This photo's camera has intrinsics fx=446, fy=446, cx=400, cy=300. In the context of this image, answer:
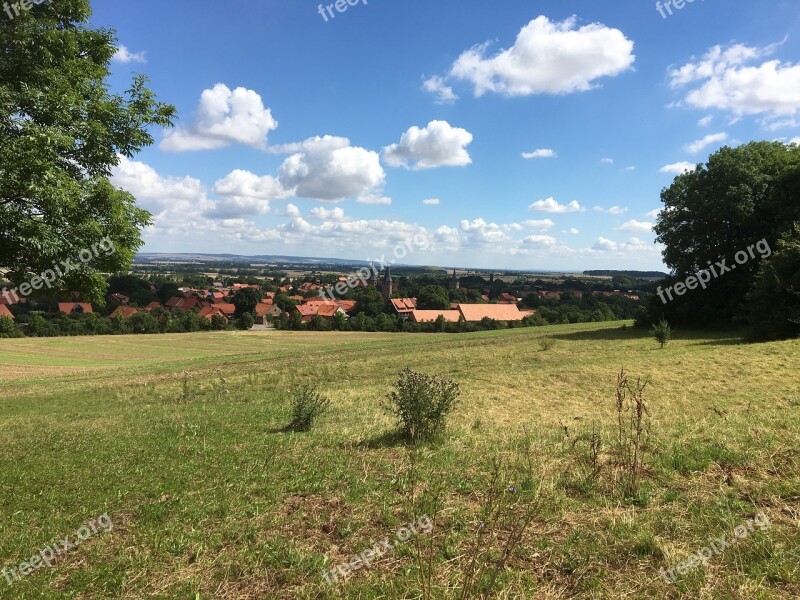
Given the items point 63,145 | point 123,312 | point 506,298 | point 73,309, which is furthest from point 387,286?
point 63,145

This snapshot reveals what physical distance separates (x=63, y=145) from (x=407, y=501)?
6843 millimetres

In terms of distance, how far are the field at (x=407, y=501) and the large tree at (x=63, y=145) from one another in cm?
329

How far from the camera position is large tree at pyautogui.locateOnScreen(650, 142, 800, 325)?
98.2 feet

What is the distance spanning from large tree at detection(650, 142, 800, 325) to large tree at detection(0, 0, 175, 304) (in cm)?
3407

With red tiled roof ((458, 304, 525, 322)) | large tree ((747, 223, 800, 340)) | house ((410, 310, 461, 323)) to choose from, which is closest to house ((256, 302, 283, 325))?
house ((410, 310, 461, 323))

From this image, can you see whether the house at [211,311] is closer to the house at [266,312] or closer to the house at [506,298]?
the house at [266,312]

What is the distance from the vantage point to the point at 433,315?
79000 mm

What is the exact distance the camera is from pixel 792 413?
787cm

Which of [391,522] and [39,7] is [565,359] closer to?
[391,522]

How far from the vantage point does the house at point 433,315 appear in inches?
3007

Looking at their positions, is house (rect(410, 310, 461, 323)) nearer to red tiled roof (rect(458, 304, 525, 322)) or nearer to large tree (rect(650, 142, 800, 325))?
red tiled roof (rect(458, 304, 525, 322))

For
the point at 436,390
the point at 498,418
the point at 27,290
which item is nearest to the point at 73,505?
the point at 27,290

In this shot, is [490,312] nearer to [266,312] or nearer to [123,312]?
[266,312]

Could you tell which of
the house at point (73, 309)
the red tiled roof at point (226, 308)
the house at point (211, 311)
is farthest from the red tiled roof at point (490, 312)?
the house at point (73, 309)
